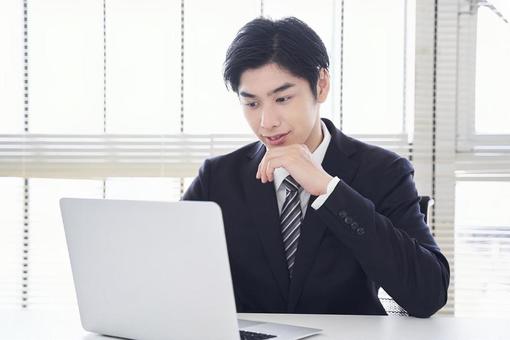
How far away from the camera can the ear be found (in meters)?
2.15

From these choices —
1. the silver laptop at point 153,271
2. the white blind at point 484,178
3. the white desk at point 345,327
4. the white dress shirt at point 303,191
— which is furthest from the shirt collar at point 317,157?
the white blind at point 484,178

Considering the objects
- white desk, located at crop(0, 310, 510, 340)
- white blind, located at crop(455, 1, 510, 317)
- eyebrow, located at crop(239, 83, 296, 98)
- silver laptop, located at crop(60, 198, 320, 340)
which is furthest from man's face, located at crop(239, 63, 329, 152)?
white blind, located at crop(455, 1, 510, 317)

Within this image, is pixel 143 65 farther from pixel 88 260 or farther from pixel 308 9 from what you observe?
pixel 88 260

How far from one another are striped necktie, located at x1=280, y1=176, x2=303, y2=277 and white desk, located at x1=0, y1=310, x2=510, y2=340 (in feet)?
0.90

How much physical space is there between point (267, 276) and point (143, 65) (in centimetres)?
146

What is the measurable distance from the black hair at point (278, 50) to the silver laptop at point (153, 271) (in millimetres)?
727

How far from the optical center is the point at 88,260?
154 centimetres

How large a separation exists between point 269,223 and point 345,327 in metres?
0.47

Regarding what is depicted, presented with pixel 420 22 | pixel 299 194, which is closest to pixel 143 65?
pixel 420 22

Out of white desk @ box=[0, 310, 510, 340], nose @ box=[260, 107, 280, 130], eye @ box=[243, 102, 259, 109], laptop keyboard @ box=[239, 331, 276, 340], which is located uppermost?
eye @ box=[243, 102, 259, 109]

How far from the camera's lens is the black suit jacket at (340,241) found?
1839 mm

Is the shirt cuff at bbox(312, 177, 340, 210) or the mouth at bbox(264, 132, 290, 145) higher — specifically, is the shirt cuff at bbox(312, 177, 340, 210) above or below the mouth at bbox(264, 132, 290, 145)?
below

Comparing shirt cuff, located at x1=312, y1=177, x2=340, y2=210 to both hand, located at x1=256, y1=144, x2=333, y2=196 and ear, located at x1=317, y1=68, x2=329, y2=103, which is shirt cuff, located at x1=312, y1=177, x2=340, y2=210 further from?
ear, located at x1=317, y1=68, x2=329, y2=103

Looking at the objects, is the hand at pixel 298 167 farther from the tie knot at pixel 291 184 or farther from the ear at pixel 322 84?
the ear at pixel 322 84
